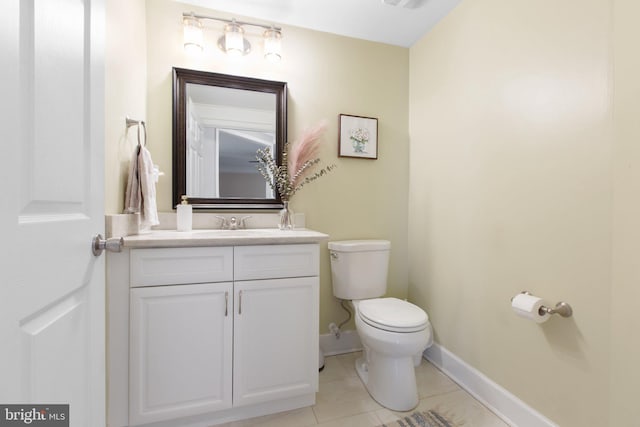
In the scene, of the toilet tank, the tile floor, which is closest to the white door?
the tile floor

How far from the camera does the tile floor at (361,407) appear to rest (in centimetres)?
140

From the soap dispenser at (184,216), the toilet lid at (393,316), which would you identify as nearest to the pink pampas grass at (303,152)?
the soap dispenser at (184,216)

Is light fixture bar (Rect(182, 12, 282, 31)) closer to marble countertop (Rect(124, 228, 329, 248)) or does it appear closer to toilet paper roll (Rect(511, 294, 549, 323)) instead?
marble countertop (Rect(124, 228, 329, 248))

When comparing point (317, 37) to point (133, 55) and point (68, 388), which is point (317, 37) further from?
point (68, 388)

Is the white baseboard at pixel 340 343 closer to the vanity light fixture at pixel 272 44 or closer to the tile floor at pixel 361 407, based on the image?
the tile floor at pixel 361 407

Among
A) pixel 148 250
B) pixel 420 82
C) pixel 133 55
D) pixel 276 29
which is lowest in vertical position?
pixel 148 250

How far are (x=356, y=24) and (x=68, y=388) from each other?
230cm

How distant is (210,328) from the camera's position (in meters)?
1.31

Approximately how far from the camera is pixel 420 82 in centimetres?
209

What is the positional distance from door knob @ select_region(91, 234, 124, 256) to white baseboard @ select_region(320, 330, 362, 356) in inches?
61.5

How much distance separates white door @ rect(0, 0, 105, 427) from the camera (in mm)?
487

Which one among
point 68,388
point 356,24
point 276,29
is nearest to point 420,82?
point 356,24

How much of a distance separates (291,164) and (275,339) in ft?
3.46

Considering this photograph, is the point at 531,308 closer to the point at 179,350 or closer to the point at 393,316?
the point at 393,316
